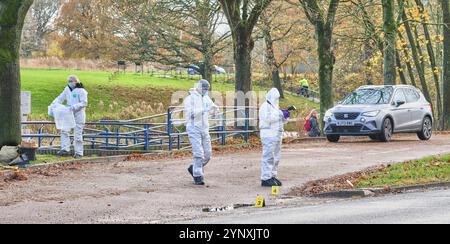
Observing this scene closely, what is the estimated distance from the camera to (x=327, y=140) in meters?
28.3

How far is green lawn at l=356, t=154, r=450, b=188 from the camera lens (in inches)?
652

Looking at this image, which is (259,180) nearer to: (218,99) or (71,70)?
(218,99)

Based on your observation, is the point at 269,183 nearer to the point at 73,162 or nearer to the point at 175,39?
the point at 73,162

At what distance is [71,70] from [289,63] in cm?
1712

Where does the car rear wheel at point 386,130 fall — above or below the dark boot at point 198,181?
above

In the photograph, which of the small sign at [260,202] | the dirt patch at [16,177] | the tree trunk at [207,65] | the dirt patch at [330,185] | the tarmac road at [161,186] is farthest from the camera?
the tree trunk at [207,65]

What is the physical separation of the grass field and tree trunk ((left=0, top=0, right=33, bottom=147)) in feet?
79.7

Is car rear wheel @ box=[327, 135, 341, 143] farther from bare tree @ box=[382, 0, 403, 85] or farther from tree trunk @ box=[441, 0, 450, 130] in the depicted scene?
tree trunk @ box=[441, 0, 450, 130]

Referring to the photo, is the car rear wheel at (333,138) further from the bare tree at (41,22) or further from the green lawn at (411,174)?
the bare tree at (41,22)

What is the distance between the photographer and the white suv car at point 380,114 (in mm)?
26109

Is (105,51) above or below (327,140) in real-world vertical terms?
above

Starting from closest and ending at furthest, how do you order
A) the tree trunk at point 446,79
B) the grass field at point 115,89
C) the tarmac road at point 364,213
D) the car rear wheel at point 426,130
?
the tarmac road at point 364,213 < the car rear wheel at point 426,130 < the tree trunk at point 446,79 < the grass field at point 115,89

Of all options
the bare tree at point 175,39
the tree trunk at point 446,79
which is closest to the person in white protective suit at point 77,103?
the bare tree at point 175,39
